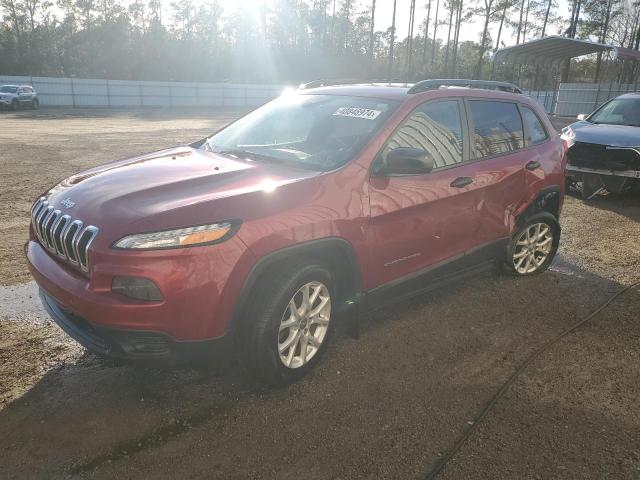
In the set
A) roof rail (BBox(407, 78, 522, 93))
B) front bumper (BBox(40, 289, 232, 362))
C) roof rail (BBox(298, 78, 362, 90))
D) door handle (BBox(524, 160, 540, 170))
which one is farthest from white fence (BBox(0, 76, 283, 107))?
front bumper (BBox(40, 289, 232, 362))

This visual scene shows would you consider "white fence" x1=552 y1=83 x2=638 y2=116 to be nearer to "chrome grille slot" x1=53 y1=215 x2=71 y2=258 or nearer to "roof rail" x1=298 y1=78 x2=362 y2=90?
"roof rail" x1=298 y1=78 x2=362 y2=90

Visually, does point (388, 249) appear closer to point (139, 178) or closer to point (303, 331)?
point (303, 331)

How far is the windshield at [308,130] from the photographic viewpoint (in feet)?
11.5

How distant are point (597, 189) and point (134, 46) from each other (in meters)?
63.2

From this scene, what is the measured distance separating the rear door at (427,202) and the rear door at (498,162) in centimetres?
13

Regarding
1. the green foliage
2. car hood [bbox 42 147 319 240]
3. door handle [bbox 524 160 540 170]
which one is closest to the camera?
car hood [bbox 42 147 319 240]

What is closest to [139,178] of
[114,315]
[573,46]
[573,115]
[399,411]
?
[114,315]

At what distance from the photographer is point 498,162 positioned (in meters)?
4.34

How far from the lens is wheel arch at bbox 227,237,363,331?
110 inches

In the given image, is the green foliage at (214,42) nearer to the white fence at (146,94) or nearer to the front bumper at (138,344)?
the white fence at (146,94)

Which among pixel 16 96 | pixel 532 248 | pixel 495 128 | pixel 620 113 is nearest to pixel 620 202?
pixel 620 113

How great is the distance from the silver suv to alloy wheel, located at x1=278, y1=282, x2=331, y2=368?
33.6m

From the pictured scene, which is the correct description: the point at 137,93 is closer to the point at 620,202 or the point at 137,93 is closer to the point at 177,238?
the point at 620,202

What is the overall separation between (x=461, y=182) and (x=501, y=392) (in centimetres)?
154
